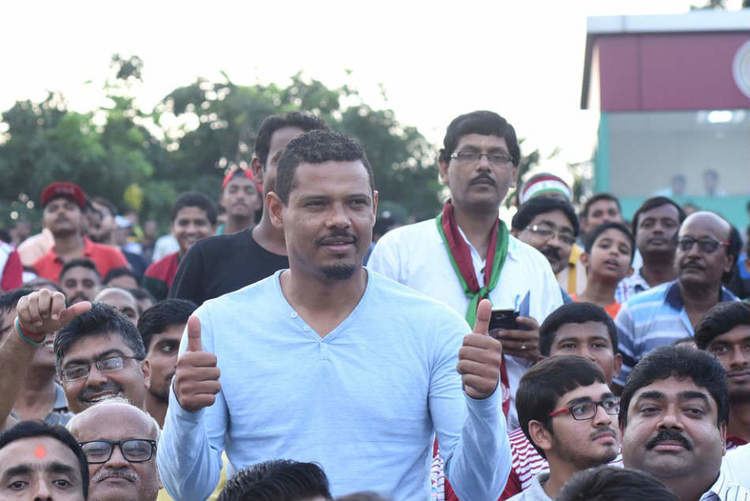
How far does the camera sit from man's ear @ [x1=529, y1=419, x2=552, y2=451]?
608 cm

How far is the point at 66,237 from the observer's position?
11.2 meters

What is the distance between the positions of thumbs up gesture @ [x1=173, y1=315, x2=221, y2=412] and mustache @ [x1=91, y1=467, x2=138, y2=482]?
1517 millimetres

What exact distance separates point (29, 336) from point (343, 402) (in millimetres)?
1473

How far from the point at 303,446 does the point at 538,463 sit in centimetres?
213

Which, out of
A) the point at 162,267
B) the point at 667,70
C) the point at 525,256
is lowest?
the point at 525,256

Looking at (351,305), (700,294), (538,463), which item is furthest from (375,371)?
(700,294)

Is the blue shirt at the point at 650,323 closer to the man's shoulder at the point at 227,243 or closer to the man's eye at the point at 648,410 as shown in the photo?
the man's eye at the point at 648,410

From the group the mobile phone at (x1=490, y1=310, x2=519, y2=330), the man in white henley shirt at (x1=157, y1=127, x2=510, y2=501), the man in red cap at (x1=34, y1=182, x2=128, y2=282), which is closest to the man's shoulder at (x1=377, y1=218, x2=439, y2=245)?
the mobile phone at (x1=490, y1=310, x2=519, y2=330)

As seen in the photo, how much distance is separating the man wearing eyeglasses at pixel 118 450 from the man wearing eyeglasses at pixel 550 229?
3563mm

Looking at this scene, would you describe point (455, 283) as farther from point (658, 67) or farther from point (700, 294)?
point (658, 67)

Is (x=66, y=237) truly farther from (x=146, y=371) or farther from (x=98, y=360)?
(x=98, y=360)

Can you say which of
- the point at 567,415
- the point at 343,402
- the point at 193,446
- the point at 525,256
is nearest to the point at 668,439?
the point at 567,415

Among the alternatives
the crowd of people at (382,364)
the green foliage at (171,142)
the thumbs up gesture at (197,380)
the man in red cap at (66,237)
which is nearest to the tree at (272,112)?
the green foliage at (171,142)

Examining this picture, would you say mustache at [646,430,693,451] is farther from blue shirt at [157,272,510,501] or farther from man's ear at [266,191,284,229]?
man's ear at [266,191,284,229]
